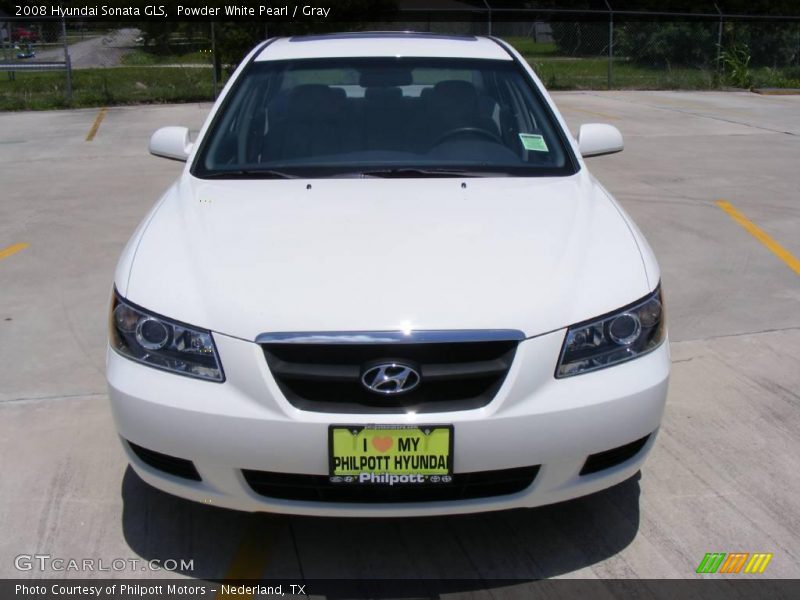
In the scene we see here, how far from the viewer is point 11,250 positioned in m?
6.75

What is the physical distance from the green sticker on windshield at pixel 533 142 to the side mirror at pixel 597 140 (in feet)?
1.35

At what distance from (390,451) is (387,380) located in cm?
20

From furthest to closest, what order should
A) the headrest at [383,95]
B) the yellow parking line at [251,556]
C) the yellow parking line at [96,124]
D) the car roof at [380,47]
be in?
the yellow parking line at [96,124] < the car roof at [380,47] < the headrest at [383,95] < the yellow parking line at [251,556]

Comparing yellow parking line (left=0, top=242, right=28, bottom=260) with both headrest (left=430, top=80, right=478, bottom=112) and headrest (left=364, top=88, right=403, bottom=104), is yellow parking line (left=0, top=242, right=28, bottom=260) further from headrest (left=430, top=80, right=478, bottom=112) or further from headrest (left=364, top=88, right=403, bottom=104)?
headrest (left=430, top=80, right=478, bottom=112)

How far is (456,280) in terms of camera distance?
286 cm

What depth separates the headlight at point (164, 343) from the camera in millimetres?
2730

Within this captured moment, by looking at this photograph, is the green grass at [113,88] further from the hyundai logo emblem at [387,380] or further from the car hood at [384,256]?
the hyundai logo emblem at [387,380]

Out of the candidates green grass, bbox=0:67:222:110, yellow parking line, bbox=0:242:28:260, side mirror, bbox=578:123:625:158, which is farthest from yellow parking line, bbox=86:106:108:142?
side mirror, bbox=578:123:625:158

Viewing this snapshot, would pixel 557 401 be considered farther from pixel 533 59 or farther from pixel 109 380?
pixel 533 59

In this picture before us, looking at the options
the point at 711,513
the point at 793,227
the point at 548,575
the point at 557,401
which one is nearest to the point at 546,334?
the point at 557,401

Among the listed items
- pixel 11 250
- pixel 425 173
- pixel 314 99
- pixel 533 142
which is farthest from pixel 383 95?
pixel 11 250

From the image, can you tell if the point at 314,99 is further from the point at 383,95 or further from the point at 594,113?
the point at 594,113

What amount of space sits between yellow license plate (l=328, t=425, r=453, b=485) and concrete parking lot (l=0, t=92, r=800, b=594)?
0.51m

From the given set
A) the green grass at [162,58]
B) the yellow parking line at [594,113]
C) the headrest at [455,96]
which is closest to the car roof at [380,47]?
the headrest at [455,96]
